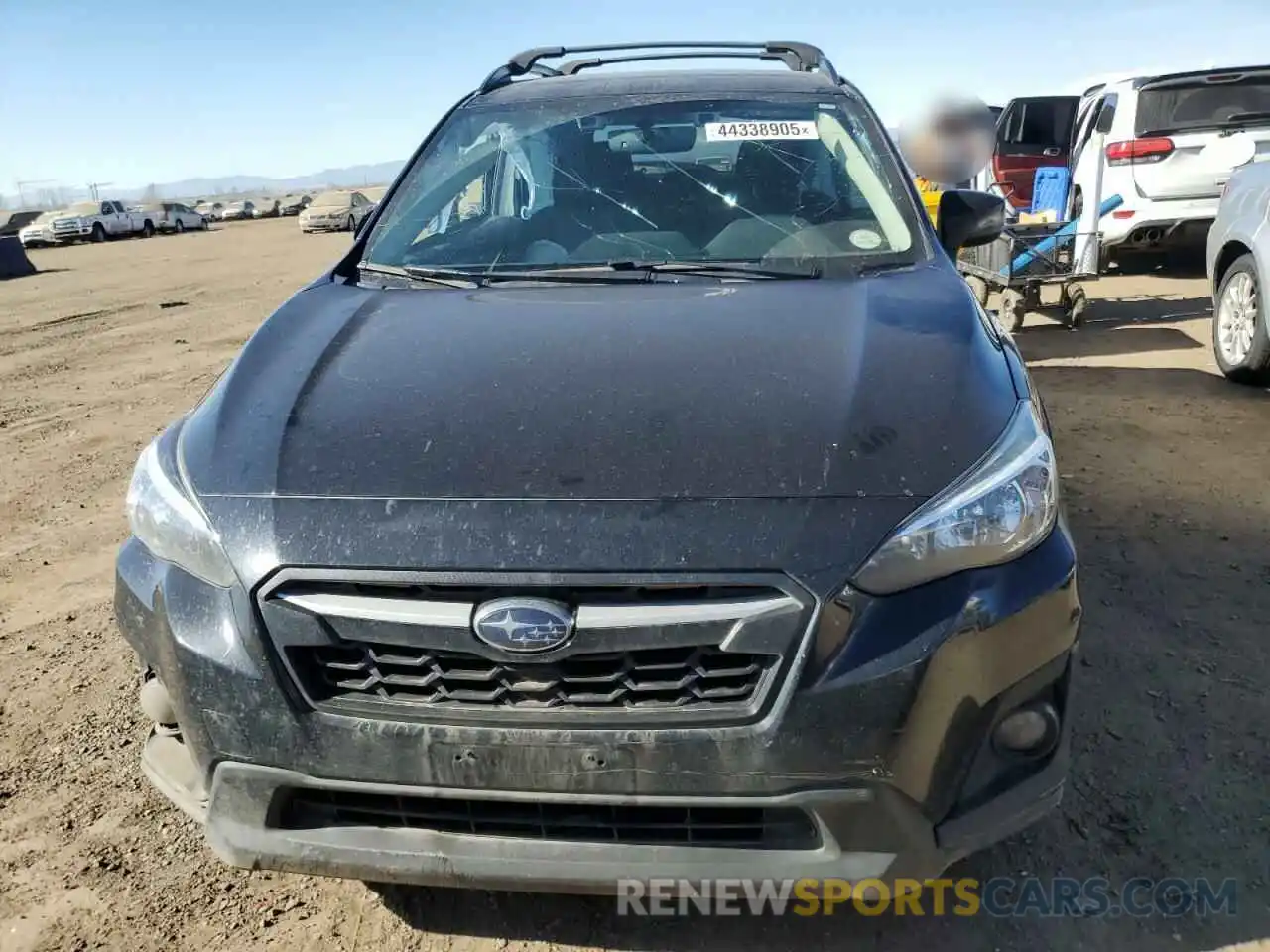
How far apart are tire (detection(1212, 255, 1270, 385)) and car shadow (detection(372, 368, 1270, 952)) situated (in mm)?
1661

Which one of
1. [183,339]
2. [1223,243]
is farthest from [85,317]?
[1223,243]

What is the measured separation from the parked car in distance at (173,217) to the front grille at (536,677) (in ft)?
155

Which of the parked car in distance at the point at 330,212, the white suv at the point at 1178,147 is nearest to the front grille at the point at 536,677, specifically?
the white suv at the point at 1178,147

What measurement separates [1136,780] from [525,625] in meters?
1.80

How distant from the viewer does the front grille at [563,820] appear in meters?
1.79

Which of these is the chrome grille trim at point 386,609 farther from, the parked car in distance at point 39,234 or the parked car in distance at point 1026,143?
the parked car in distance at point 39,234

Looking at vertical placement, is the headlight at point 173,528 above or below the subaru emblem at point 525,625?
above

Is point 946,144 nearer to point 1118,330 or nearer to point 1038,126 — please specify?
point 1118,330

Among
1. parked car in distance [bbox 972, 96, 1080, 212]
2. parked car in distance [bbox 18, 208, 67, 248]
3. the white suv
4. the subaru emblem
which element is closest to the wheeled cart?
the white suv

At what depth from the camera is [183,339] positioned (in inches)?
419

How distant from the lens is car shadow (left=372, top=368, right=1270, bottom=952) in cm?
218

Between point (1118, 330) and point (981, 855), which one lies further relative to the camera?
point (1118, 330)

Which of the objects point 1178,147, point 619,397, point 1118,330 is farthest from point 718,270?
point 1178,147

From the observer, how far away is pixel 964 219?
10.7 feet
